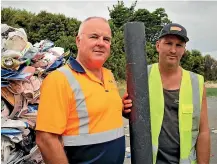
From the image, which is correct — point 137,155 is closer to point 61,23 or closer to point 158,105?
point 158,105

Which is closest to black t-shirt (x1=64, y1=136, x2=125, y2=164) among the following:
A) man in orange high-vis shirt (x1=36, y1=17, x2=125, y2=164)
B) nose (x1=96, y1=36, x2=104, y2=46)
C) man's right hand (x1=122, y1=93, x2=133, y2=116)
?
man in orange high-vis shirt (x1=36, y1=17, x2=125, y2=164)

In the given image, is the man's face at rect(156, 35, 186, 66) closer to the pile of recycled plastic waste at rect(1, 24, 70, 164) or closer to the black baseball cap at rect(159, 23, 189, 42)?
the black baseball cap at rect(159, 23, 189, 42)

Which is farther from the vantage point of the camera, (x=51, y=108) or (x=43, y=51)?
(x=43, y=51)

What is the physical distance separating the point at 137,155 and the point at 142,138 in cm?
12

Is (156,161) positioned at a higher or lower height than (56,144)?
lower

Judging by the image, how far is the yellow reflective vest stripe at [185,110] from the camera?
106 inches

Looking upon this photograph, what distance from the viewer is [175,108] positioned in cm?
276

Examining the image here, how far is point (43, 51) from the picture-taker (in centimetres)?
312

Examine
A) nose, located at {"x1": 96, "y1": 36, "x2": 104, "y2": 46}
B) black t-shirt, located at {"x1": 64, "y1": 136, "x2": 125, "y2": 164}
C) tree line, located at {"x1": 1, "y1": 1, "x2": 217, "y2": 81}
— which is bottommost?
black t-shirt, located at {"x1": 64, "y1": 136, "x2": 125, "y2": 164}

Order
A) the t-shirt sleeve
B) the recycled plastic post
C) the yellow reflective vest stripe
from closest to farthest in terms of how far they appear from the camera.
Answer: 1. the t-shirt sleeve
2. the recycled plastic post
3. the yellow reflective vest stripe

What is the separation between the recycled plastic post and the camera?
2268 millimetres

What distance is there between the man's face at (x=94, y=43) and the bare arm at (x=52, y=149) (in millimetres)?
579

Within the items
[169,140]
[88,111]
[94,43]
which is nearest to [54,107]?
[88,111]

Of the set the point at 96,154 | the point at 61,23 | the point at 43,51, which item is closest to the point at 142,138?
the point at 96,154
